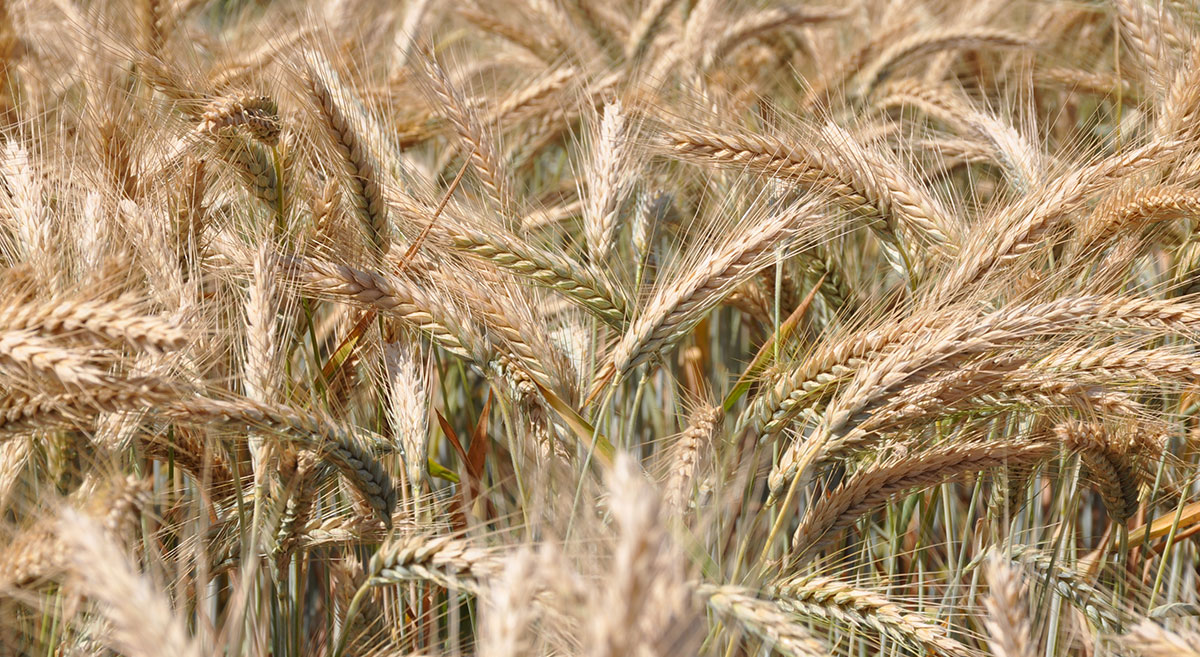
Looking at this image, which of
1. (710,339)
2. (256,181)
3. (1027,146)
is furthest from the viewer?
(710,339)

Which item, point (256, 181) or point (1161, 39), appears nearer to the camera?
point (256, 181)

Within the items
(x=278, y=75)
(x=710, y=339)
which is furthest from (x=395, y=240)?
(x=710, y=339)

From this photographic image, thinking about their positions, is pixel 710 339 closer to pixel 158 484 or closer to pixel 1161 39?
pixel 1161 39

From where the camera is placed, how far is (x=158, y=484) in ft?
6.04

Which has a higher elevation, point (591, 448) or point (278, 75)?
point (278, 75)

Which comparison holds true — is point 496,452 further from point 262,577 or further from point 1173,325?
point 1173,325

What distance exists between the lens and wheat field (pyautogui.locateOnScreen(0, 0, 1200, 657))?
107 cm

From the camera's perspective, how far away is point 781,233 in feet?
4.21

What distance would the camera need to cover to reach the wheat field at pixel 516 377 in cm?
107

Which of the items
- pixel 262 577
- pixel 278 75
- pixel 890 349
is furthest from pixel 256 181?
pixel 890 349

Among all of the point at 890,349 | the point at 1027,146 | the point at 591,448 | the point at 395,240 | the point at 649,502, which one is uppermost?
the point at 1027,146

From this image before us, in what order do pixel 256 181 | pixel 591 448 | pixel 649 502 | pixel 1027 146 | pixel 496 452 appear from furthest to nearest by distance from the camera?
pixel 496 452 < pixel 1027 146 < pixel 256 181 < pixel 591 448 < pixel 649 502

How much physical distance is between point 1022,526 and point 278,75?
164 cm

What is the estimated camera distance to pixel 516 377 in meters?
1.33
